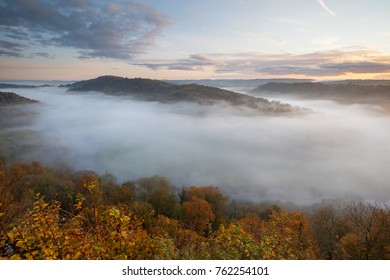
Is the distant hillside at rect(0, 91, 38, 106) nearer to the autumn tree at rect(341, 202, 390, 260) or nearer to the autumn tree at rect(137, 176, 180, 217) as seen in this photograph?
the autumn tree at rect(341, 202, 390, 260)

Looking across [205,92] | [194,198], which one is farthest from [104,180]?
[205,92]

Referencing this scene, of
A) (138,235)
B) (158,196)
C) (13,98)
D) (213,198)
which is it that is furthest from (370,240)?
(213,198)

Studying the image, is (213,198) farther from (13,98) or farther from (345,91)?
(13,98)

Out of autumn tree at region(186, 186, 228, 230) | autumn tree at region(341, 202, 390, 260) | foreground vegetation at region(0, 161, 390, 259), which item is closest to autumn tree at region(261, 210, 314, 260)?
foreground vegetation at region(0, 161, 390, 259)

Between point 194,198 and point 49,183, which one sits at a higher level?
point 49,183

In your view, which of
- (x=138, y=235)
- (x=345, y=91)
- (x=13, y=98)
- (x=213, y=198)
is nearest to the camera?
(x=138, y=235)

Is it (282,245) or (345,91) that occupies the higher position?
(345,91)
